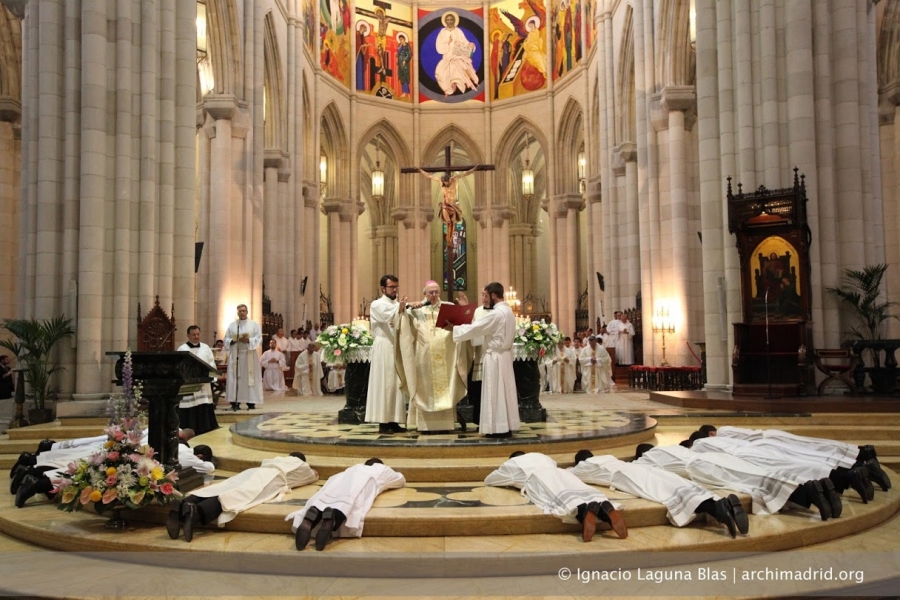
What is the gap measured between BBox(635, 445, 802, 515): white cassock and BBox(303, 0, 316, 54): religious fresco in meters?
22.8

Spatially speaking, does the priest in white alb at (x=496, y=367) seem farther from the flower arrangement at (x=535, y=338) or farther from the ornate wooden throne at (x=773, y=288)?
the ornate wooden throne at (x=773, y=288)

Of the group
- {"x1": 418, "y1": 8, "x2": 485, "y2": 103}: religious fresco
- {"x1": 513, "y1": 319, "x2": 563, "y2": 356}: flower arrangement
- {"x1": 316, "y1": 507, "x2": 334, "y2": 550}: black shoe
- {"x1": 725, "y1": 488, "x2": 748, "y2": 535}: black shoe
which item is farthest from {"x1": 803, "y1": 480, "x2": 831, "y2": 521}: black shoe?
{"x1": 418, "y1": 8, "x2": 485, "y2": 103}: religious fresco

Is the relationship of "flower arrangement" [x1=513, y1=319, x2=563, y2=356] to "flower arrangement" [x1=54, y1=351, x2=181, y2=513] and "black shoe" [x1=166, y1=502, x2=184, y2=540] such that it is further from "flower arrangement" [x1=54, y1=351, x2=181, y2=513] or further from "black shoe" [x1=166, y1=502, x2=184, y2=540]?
"black shoe" [x1=166, y1=502, x2=184, y2=540]

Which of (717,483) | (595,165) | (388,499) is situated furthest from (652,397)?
(595,165)

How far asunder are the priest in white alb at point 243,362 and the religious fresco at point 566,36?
2005cm

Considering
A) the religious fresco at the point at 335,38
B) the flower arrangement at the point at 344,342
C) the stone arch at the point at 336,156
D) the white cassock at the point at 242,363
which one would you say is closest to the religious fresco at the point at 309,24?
the religious fresco at the point at 335,38

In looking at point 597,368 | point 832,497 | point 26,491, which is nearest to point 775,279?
point 597,368

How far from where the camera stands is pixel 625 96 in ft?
79.4

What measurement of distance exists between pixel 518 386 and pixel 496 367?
7.97ft

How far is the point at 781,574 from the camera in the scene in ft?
15.8

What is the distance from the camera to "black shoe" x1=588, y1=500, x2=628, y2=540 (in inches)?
210

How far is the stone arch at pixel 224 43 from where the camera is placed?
1964cm

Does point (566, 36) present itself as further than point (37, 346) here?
Yes

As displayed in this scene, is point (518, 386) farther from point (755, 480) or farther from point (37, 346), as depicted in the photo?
point (37, 346)
